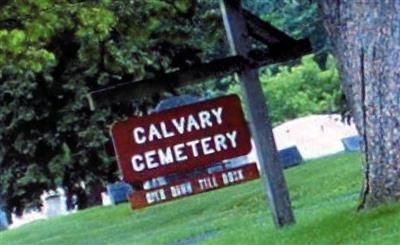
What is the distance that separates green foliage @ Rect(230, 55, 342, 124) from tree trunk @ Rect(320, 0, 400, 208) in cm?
3060

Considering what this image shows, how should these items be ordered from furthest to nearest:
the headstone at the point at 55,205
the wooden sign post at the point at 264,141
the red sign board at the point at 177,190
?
the headstone at the point at 55,205
the wooden sign post at the point at 264,141
the red sign board at the point at 177,190

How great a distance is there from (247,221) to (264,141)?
14.6ft

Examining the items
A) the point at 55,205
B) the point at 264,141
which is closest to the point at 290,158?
the point at 55,205

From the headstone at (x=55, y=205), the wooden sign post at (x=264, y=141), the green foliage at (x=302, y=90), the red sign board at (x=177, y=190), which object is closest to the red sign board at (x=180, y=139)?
the red sign board at (x=177, y=190)

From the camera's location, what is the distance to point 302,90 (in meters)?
41.1

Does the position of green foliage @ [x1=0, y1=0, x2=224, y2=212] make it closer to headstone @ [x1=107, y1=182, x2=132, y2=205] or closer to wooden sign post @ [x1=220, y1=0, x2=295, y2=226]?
headstone @ [x1=107, y1=182, x2=132, y2=205]

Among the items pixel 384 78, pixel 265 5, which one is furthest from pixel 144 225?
pixel 265 5

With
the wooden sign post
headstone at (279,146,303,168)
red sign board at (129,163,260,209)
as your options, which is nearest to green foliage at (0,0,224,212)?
headstone at (279,146,303,168)

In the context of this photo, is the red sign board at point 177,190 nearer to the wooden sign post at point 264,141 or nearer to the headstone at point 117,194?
the wooden sign post at point 264,141

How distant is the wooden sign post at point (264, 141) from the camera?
30.5 feet

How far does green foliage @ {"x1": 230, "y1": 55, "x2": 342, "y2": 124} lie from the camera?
131ft

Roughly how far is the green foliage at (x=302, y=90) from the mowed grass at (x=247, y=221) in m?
15.4

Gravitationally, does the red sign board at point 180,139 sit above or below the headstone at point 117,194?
above

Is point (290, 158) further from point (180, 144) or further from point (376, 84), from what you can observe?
point (180, 144)
